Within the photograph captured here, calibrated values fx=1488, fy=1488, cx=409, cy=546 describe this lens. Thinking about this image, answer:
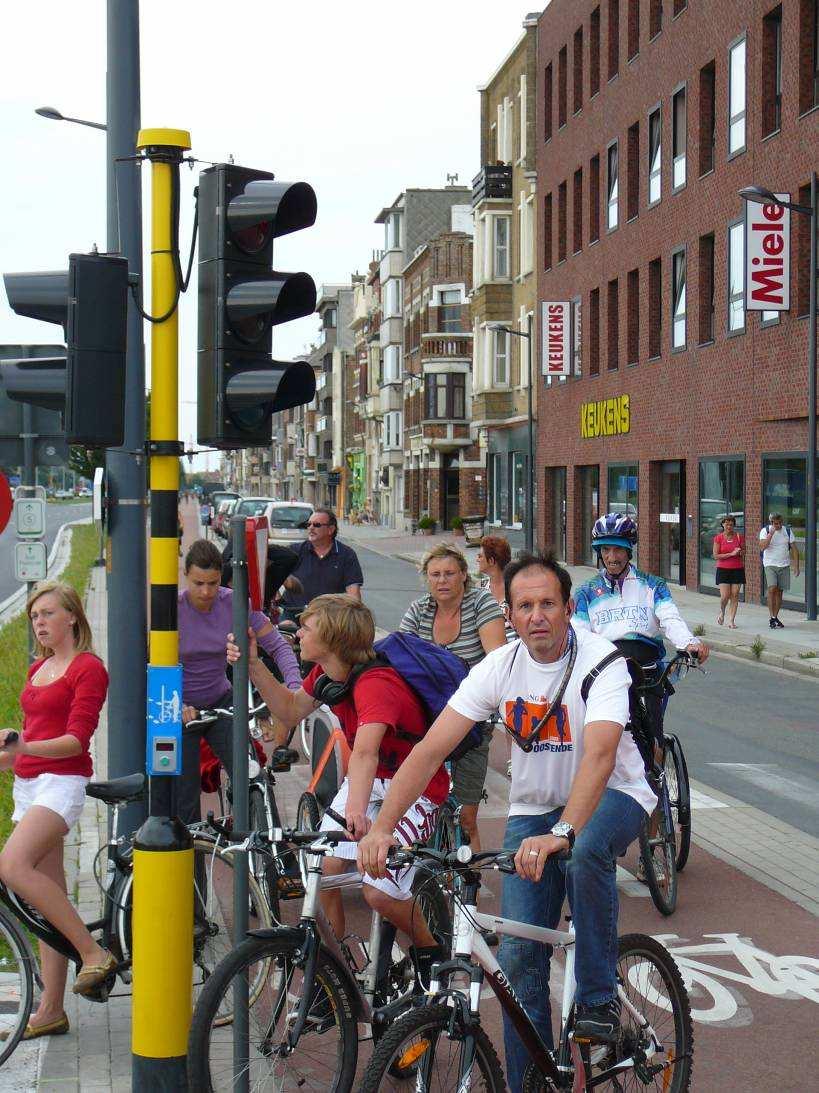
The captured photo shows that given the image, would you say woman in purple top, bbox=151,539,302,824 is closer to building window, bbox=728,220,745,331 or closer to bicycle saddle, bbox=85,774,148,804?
bicycle saddle, bbox=85,774,148,804

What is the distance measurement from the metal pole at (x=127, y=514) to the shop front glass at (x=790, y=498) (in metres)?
20.3

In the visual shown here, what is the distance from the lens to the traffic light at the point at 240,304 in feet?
15.1

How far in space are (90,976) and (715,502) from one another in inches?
1036

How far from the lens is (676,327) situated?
108 ft

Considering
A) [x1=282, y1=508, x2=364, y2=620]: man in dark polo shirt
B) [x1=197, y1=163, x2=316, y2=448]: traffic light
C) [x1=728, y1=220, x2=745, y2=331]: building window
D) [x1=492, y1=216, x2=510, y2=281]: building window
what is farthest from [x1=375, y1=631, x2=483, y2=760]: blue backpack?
[x1=492, y1=216, x2=510, y2=281]: building window

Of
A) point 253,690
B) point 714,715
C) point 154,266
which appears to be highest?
point 154,266

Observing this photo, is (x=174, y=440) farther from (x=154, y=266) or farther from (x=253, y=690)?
(x=253, y=690)

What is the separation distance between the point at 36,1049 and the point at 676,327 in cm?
2943

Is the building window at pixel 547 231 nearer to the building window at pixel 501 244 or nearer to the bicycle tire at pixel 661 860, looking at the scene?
the building window at pixel 501 244

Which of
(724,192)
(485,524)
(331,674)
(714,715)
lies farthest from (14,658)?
(485,524)

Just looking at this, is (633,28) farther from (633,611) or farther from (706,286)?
(633,611)

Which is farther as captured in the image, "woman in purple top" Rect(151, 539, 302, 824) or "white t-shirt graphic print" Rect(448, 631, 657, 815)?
"woman in purple top" Rect(151, 539, 302, 824)

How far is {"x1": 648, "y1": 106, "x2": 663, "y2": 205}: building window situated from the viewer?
34.1 metres

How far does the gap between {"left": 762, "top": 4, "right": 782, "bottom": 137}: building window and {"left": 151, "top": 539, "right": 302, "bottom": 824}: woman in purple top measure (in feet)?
76.5
